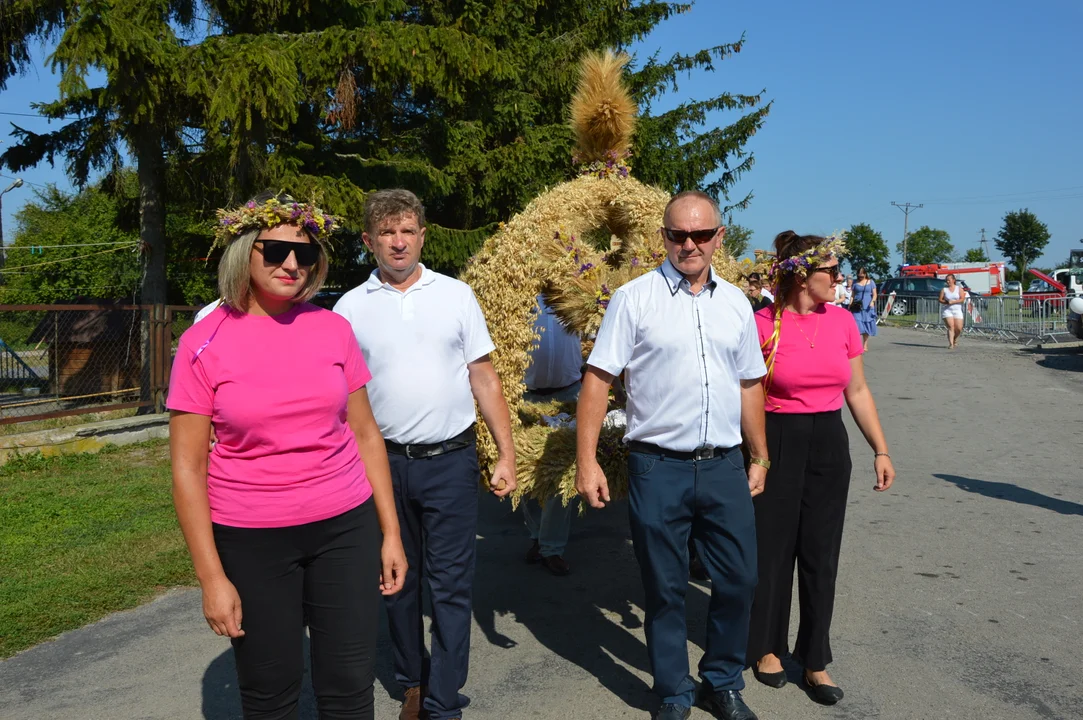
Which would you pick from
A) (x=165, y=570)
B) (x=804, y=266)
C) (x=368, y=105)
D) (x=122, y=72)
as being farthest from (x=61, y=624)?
(x=368, y=105)

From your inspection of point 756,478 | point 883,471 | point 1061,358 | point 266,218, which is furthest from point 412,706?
point 1061,358

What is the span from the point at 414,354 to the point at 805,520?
188 centimetres

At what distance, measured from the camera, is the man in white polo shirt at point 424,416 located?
3.59 m

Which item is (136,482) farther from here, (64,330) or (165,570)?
(64,330)

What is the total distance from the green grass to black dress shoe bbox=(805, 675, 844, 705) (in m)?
3.78

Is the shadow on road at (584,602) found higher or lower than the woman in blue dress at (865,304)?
lower

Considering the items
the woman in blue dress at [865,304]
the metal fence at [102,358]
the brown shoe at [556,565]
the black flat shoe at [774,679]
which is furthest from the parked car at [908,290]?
the black flat shoe at [774,679]

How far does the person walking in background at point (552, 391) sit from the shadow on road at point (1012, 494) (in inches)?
153

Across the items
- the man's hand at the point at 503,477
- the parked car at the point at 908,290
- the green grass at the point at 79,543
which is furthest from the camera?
the parked car at the point at 908,290

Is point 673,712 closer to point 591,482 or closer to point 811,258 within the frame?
point 591,482

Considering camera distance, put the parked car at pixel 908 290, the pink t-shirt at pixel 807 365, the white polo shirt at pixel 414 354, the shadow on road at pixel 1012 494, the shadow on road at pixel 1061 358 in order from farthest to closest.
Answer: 1. the parked car at pixel 908 290
2. the shadow on road at pixel 1061 358
3. the shadow on road at pixel 1012 494
4. the pink t-shirt at pixel 807 365
5. the white polo shirt at pixel 414 354

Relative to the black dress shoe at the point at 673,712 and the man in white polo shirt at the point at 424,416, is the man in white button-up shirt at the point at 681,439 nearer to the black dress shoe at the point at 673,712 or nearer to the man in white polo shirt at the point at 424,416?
the black dress shoe at the point at 673,712

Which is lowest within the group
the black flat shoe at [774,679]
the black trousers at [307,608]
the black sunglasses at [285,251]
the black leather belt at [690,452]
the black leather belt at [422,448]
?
the black flat shoe at [774,679]

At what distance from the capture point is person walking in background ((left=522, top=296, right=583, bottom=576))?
5.63 metres
